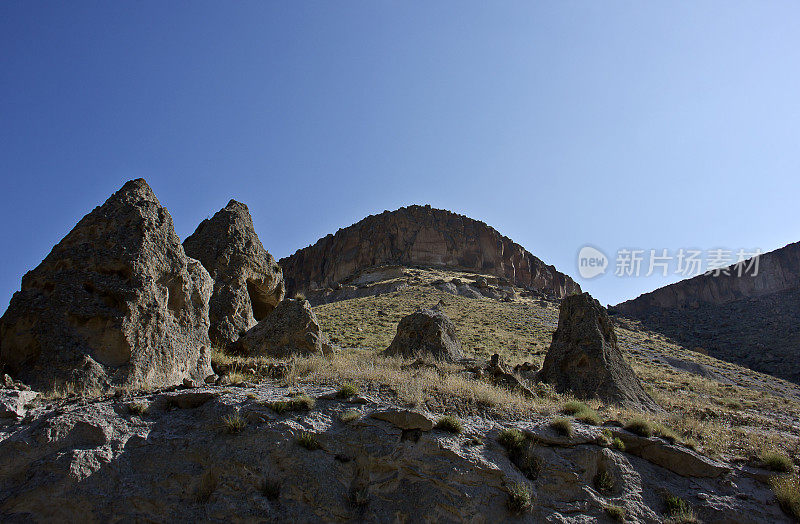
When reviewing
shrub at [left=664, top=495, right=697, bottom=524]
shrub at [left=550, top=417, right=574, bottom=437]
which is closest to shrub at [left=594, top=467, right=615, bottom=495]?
shrub at [left=550, top=417, right=574, bottom=437]

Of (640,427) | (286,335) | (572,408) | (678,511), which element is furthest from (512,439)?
(286,335)

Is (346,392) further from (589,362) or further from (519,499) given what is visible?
(589,362)

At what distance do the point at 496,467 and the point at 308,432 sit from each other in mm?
2690

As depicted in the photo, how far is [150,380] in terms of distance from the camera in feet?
23.5

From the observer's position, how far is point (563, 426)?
7207 mm

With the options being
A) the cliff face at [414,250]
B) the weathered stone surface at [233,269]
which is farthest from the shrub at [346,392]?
the cliff face at [414,250]

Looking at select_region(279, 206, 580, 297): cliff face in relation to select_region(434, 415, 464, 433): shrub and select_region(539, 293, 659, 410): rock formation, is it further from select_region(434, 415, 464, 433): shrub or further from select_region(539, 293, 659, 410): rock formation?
select_region(434, 415, 464, 433): shrub

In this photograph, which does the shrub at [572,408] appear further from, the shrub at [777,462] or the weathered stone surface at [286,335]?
the weathered stone surface at [286,335]

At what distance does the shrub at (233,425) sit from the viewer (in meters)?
6.02

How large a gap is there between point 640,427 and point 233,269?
435 inches

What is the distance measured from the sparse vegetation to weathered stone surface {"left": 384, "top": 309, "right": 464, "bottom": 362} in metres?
8.58

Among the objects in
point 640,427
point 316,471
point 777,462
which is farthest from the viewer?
point 640,427

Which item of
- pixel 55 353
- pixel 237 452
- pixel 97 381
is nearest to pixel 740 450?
pixel 237 452

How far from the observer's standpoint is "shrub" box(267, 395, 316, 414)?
21.4 ft
